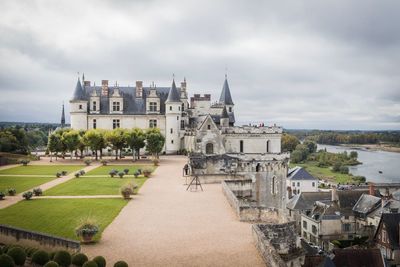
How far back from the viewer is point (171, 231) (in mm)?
18469

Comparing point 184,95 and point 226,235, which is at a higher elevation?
point 184,95

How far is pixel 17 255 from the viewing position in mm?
13156

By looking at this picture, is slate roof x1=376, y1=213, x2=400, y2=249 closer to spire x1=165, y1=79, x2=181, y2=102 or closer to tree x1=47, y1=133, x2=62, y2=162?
spire x1=165, y1=79, x2=181, y2=102

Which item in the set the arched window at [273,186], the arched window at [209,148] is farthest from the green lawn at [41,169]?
the arched window at [273,186]

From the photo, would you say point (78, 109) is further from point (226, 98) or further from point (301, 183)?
point (301, 183)

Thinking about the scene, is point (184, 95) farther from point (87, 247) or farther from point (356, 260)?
point (87, 247)

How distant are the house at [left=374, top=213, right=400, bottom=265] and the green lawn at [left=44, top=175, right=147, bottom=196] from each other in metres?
19.2

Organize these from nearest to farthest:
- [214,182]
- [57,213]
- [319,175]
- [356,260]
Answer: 1. [57,213]
2. [356,260]
3. [214,182]
4. [319,175]

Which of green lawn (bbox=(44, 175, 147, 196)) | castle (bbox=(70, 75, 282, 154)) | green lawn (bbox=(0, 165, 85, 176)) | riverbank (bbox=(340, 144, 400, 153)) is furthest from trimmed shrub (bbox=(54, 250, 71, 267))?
riverbank (bbox=(340, 144, 400, 153))

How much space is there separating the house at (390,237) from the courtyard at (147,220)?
1306 centimetres

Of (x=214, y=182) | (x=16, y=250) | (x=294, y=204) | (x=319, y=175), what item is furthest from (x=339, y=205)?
(x=319, y=175)

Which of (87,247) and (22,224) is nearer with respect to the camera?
(87,247)

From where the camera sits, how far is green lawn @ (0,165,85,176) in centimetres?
3912

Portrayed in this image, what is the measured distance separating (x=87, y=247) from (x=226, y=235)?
6057 mm
